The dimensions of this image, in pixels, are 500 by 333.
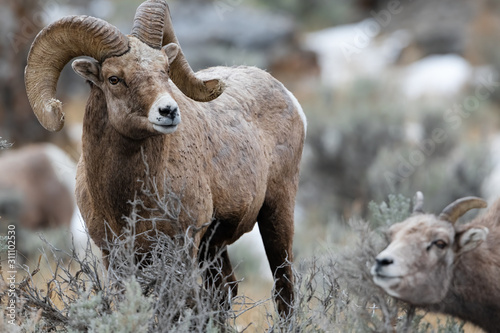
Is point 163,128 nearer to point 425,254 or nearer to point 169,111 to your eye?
point 169,111

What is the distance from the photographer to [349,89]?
1652 centimetres

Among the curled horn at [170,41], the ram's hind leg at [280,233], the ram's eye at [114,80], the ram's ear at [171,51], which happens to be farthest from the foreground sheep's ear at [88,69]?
the ram's hind leg at [280,233]

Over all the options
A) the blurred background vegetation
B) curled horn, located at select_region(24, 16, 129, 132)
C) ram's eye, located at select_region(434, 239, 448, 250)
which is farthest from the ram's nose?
the blurred background vegetation

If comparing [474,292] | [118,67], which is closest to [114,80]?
[118,67]

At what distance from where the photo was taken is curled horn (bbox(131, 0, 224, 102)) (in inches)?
166

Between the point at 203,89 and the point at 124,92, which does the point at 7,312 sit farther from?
the point at 203,89

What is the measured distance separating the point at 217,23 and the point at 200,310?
16.0 metres

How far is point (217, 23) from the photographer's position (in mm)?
19109

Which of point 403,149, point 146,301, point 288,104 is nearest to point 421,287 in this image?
point 146,301

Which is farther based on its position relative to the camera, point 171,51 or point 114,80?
point 171,51

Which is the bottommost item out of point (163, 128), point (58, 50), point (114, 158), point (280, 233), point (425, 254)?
point (280, 233)

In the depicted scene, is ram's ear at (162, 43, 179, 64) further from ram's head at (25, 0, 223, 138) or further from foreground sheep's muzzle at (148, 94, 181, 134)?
foreground sheep's muzzle at (148, 94, 181, 134)

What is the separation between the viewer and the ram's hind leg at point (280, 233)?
207 inches

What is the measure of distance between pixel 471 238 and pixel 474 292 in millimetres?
294
